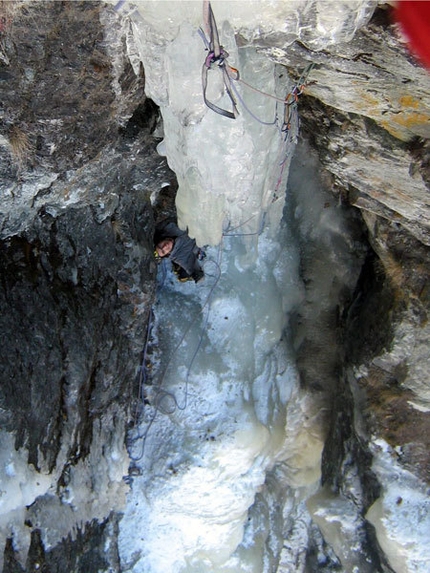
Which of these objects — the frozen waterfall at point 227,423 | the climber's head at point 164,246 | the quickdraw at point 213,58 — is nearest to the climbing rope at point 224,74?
the quickdraw at point 213,58

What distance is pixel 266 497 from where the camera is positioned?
4086mm

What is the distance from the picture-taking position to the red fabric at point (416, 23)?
132 cm

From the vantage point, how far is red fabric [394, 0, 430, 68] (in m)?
1.32

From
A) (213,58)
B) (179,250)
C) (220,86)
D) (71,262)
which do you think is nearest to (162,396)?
(179,250)

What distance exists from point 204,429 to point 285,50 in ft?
8.16

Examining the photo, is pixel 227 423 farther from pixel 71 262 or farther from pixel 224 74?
pixel 224 74

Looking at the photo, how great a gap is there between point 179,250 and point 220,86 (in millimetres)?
1828

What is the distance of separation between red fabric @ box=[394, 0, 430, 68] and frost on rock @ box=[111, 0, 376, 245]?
0.27 feet

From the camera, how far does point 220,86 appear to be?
5.78 feet

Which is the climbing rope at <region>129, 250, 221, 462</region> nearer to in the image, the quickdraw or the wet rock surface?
the wet rock surface

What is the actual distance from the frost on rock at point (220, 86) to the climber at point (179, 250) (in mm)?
867

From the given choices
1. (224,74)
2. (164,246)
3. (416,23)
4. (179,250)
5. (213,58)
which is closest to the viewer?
(416,23)

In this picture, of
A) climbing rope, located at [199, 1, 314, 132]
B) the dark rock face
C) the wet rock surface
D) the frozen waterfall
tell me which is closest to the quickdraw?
climbing rope, located at [199, 1, 314, 132]

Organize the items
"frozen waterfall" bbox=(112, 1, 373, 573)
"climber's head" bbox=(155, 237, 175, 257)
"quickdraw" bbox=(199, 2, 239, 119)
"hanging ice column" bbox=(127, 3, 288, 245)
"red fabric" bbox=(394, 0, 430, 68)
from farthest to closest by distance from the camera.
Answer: "frozen waterfall" bbox=(112, 1, 373, 573)
"climber's head" bbox=(155, 237, 175, 257)
"hanging ice column" bbox=(127, 3, 288, 245)
"quickdraw" bbox=(199, 2, 239, 119)
"red fabric" bbox=(394, 0, 430, 68)
